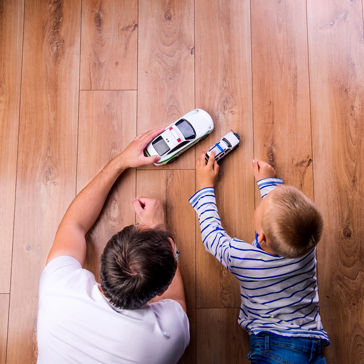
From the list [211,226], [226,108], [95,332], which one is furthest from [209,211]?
[95,332]

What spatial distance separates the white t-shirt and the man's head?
1.09ft

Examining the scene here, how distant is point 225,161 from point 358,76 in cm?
58

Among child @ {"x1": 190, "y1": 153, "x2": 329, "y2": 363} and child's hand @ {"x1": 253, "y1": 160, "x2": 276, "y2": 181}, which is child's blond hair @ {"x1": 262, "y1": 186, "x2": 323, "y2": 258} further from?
child's hand @ {"x1": 253, "y1": 160, "x2": 276, "y2": 181}

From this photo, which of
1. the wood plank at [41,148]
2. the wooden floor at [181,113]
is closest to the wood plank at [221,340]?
the wooden floor at [181,113]

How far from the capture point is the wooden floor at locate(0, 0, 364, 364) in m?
1.05

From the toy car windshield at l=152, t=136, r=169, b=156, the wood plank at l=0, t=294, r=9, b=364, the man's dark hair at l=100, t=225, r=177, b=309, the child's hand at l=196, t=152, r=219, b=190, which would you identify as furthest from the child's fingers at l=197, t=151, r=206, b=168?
the wood plank at l=0, t=294, r=9, b=364

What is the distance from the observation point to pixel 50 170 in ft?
3.55

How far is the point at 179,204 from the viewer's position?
1064mm

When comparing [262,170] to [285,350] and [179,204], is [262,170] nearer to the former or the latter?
[179,204]

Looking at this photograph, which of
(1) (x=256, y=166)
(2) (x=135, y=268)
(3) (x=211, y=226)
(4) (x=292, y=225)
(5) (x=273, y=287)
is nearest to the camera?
(2) (x=135, y=268)

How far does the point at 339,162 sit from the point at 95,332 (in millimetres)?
941

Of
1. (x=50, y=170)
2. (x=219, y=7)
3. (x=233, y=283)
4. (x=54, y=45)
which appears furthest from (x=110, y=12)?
(x=233, y=283)

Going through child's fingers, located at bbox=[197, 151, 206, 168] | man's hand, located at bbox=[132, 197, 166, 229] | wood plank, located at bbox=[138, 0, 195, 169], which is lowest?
man's hand, located at bbox=[132, 197, 166, 229]

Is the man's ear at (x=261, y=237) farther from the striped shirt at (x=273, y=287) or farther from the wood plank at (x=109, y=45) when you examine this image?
the wood plank at (x=109, y=45)
